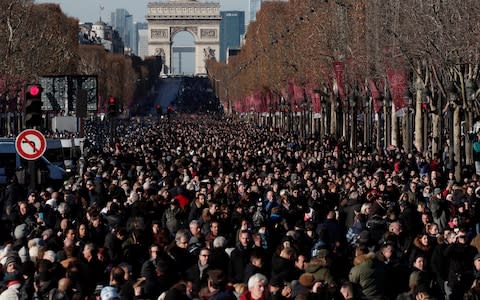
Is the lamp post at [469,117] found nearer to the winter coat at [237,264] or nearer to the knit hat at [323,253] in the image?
the winter coat at [237,264]

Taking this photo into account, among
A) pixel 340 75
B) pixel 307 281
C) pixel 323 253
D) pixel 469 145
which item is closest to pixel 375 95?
pixel 340 75

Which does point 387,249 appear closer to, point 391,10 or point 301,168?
point 301,168

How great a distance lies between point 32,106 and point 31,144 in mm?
1269

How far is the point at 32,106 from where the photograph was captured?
20.1m

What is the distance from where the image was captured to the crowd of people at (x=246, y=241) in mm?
14898

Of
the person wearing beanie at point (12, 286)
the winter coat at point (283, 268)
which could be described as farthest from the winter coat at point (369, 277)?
the person wearing beanie at point (12, 286)

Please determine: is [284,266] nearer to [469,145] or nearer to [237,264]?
[237,264]

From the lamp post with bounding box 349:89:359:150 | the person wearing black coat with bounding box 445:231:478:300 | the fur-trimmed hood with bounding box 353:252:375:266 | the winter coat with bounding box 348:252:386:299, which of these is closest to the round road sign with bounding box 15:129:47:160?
the person wearing black coat with bounding box 445:231:478:300

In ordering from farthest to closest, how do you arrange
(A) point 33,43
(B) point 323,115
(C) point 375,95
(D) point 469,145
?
(A) point 33,43, (B) point 323,115, (C) point 375,95, (D) point 469,145

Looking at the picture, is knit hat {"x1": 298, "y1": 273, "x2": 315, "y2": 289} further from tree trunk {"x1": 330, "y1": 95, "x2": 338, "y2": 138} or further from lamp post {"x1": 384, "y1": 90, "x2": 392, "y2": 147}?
tree trunk {"x1": 330, "y1": 95, "x2": 338, "y2": 138}

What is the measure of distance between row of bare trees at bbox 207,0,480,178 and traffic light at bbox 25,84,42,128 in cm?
1793

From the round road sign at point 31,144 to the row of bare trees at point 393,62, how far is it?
16.9 m

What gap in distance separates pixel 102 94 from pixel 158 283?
96.2 meters

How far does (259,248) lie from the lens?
16.9 metres
